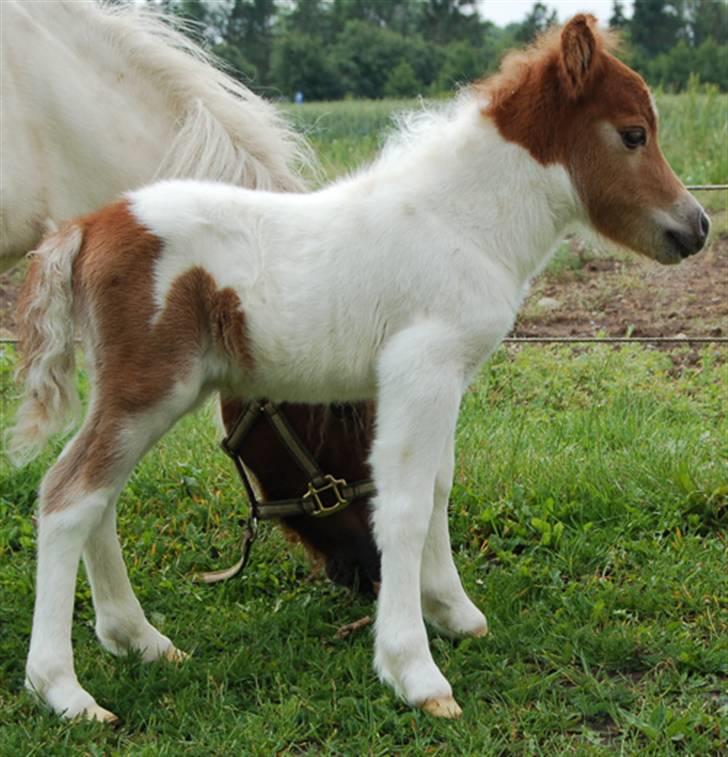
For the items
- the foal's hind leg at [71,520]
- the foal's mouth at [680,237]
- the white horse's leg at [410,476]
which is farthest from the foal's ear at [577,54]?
the foal's hind leg at [71,520]

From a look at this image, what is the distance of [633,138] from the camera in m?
3.24

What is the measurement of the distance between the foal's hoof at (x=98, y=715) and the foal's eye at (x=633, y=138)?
6.80 feet

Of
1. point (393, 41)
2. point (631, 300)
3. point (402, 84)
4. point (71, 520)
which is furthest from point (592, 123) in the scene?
point (393, 41)

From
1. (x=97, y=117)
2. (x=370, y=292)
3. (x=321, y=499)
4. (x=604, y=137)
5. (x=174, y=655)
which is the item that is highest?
(x=604, y=137)

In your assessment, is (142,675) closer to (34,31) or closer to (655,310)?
(34,31)

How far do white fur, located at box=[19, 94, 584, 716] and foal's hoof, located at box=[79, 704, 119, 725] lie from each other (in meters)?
0.01

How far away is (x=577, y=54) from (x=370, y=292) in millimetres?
829

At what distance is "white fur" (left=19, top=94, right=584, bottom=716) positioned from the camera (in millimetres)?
3125

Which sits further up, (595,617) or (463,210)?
(463,210)

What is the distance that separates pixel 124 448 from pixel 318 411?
0.70 metres

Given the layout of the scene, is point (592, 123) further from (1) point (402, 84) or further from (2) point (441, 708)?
(1) point (402, 84)

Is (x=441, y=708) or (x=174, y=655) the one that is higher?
(x=441, y=708)

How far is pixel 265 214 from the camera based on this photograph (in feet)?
10.9

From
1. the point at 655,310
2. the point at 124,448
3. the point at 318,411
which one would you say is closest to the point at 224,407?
the point at 318,411
